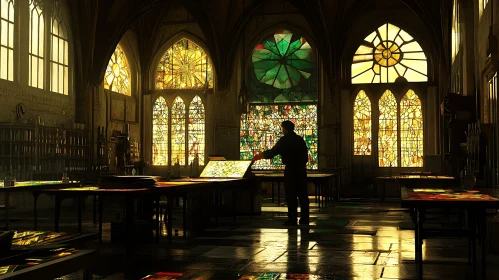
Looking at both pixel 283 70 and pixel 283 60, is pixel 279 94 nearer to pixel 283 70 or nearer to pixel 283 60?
pixel 283 70

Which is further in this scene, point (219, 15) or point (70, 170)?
point (219, 15)

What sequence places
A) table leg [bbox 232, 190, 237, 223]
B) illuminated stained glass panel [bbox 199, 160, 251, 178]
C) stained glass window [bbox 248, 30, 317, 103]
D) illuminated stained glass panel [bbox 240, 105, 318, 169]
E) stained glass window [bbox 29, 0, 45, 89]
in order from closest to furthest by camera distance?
1. table leg [bbox 232, 190, 237, 223]
2. illuminated stained glass panel [bbox 199, 160, 251, 178]
3. stained glass window [bbox 29, 0, 45, 89]
4. illuminated stained glass panel [bbox 240, 105, 318, 169]
5. stained glass window [bbox 248, 30, 317, 103]

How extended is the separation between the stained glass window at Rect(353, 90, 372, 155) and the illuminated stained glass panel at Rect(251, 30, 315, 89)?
1994 mm

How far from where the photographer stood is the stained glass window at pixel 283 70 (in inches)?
902

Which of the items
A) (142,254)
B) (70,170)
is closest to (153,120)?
(70,170)

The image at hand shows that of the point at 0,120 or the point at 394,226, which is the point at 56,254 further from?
the point at 0,120

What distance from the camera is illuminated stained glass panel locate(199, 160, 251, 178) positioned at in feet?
38.8

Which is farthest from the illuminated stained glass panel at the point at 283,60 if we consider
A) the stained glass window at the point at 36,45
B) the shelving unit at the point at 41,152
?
the stained glass window at the point at 36,45

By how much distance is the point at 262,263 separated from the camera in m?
6.56

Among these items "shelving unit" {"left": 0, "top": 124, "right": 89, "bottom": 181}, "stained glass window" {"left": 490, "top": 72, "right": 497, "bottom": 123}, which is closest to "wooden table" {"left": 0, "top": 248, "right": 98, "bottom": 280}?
"stained glass window" {"left": 490, "top": 72, "right": 497, "bottom": 123}

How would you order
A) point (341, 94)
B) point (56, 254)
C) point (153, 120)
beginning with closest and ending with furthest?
point (56, 254) < point (341, 94) < point (153, 120)

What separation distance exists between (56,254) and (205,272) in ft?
11.0

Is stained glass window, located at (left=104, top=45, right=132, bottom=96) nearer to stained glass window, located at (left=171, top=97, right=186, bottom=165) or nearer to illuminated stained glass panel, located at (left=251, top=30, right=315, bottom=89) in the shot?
stained glass window, located at (left=171, top=97, right=186, bottom=165)

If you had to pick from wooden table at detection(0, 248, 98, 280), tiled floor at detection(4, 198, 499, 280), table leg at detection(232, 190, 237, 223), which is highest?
wooden table at detection(0, 248, 98, 280)
